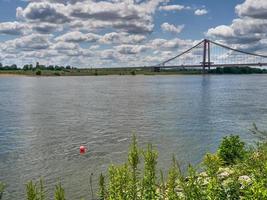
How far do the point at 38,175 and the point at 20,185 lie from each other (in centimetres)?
145

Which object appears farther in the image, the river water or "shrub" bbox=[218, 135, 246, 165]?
the river water

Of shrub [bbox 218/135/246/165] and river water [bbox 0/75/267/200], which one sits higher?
shrub [bbox 218/135/246/165]

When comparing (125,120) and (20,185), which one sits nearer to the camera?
(20,185)

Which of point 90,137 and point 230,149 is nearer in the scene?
point 230,149

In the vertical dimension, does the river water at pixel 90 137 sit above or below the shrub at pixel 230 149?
below

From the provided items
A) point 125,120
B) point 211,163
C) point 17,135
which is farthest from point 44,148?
point 211,163

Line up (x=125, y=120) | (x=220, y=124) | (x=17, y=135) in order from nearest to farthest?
(x=17, y=135) → (x=220, y=124) → (x=125, y=120)

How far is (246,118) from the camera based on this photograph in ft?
118

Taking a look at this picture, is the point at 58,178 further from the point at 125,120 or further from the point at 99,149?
the point at 125,120

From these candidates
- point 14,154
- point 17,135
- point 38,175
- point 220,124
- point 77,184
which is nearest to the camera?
point 77,184

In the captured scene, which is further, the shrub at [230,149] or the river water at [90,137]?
the river water at [90,137]

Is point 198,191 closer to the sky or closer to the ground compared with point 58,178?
closer to the sky

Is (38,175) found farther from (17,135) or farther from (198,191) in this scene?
(198,191)

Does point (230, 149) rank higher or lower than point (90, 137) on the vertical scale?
higher
